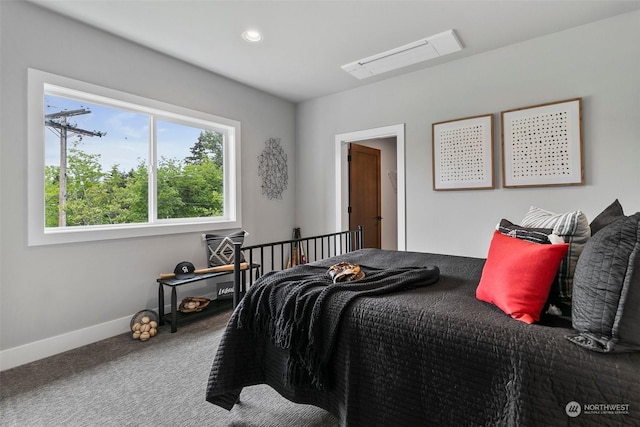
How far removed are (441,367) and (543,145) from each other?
8.02ft

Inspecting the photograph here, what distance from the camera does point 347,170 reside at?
407 cm

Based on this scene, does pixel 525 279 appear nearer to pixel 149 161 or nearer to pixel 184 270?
pixel 184 270

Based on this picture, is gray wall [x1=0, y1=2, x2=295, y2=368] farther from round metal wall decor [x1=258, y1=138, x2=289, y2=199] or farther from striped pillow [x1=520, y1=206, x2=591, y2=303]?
striped pillow [x1=520, y1=206, x2=591, y2=303]

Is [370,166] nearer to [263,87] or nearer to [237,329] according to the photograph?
[263,87]

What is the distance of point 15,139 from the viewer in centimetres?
216

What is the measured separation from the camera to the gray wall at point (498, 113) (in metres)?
2.37

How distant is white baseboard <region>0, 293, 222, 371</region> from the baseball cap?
0.51 meters

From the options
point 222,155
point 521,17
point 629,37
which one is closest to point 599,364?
point 521,17

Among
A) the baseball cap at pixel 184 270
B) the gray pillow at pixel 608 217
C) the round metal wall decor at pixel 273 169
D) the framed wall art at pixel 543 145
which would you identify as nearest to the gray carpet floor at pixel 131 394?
the baseball cap at pixel 184 270

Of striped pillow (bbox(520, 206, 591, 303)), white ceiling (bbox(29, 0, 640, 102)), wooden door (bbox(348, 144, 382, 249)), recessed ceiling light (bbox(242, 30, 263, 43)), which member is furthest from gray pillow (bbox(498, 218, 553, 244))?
wooden door (bbox(348, 144, 382, 249))

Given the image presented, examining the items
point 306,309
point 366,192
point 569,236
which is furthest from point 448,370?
point 366,192

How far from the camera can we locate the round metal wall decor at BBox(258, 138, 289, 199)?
13.1 ft

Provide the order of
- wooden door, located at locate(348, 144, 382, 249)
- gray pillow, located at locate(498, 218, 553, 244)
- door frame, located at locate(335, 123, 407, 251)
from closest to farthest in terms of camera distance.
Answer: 1. gray pillow, located at locate(498, 218, 553, 244)
2. door frame, located at locate(335, 123, 407, 251)
3. wooden door, located at locate(348, 144, 382, 249)

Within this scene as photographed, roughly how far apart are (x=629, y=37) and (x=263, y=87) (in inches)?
135
